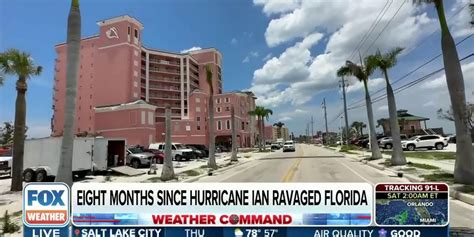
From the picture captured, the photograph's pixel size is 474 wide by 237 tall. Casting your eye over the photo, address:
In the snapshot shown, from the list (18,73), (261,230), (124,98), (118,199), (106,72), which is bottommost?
(261,230)

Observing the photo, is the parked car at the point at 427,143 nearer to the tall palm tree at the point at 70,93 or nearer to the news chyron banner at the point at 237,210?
the tall palm tree at the point at 70,93

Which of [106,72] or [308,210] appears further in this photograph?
[106,72]

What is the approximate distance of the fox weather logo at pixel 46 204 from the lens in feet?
12.9

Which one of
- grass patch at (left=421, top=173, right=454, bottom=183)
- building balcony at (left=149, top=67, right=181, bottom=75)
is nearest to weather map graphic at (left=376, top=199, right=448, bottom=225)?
grass patch at (left=421, top=173, right=454, bottom=183)

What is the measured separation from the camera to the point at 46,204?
3992mm

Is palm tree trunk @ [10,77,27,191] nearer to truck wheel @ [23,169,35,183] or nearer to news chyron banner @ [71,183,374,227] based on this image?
truck wheel @ [23,169,35,183]

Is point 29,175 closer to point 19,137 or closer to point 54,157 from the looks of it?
point 54,157

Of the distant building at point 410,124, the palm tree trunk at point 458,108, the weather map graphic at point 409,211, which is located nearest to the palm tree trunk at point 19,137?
the weather map graphic at point 409,211

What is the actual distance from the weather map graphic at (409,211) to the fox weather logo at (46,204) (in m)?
3.25

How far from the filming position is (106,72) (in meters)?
86.9

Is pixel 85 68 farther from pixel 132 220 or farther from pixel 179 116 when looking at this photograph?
pixel 132 220

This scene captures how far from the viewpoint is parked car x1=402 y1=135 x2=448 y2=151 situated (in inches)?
1787

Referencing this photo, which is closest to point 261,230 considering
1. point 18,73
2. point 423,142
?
point 18,73

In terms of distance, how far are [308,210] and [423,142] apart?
48497 millimetres
